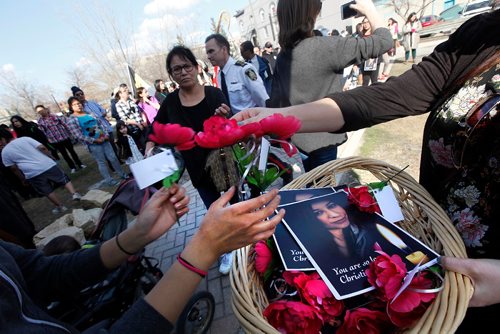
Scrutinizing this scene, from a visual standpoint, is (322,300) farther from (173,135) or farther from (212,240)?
(173,135)

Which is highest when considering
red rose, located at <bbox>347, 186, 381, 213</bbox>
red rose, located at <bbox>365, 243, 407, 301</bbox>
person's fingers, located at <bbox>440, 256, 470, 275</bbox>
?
red rose, located at <bbox>347, 186, 381, 213</bbox>

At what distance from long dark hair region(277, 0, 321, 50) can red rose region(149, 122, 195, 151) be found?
160cm

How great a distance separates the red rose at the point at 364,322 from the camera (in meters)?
0.71

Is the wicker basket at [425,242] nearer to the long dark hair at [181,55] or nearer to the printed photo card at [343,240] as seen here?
the printed photo card at [343,240]

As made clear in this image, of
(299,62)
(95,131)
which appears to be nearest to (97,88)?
(95,131)

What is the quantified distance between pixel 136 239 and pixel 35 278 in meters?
0.48

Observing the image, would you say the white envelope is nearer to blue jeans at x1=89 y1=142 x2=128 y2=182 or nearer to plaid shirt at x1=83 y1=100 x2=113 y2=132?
blue jeans at x1=89 y1=142 x2=128 y2=182

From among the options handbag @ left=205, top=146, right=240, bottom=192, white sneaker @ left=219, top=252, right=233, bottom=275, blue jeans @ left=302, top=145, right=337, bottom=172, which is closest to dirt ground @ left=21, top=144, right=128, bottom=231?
white sneaker @ left=219, top=252, right=233, bottom=275

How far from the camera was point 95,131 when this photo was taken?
516 centimetres

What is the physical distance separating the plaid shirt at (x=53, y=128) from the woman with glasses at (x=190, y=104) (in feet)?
21.9

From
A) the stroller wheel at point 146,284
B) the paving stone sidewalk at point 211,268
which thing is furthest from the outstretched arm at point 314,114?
the stroller wheel at point 146,284

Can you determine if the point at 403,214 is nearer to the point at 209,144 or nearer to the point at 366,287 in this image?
the point at 366,287

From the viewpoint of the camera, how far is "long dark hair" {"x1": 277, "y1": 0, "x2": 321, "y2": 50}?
1859mm

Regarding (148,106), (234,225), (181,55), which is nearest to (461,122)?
(234,225)
